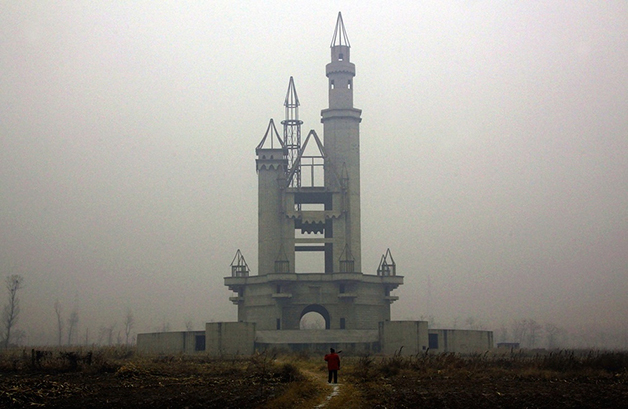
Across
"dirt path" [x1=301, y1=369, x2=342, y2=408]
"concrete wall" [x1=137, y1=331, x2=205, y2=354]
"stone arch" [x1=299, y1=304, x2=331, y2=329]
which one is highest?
"stone arch" [x1=299, y1=304, x2=331, y2=329]

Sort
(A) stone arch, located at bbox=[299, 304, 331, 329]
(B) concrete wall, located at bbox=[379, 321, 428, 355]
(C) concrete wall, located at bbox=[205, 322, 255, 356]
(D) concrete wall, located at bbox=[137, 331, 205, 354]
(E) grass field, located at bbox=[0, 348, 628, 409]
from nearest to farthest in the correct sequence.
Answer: (E) grass field, located at bbox=[0, 348, 628, 409] < (C) concrete wall, located at bbox=[205, 322, 255, 356] < (B) concrete wall, located at bbox=[379, 321, 428, 355] < (D) concrete wall, located at bbox=[137, 331, 205, 354] < (A) stone arch, located at bbox=[299, 304, 331, 329]

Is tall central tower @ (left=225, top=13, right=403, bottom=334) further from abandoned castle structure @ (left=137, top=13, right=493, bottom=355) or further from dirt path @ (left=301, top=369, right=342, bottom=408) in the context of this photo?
dirt path @ (left=301, top=369, right=342, bottom=408)

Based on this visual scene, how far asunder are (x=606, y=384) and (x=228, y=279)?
5787cm

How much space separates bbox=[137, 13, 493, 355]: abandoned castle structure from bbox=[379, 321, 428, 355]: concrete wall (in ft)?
3.30

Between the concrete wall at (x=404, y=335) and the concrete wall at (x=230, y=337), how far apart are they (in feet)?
40.0

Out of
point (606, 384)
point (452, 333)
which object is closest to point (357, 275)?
point (452, 333)

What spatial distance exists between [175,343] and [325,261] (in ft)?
62.6

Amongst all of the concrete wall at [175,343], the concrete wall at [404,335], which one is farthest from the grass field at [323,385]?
the concrete wall at [175,343]

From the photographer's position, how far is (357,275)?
269 feet

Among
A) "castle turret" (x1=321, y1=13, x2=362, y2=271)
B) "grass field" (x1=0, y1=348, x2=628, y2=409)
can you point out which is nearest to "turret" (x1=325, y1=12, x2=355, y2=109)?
"castle turret" (x1=321, y1=13, x2=362, y2=271)

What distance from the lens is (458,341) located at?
258 feet

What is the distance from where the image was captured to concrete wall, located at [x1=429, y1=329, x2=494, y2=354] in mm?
78125

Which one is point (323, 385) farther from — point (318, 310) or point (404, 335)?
point (318, 310)

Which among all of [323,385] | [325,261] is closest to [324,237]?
[325,261]
